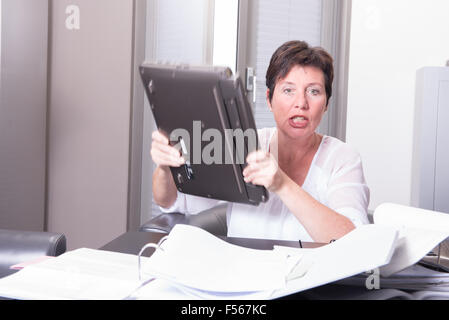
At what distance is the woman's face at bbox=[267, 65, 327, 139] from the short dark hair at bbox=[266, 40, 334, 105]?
0.01 metres

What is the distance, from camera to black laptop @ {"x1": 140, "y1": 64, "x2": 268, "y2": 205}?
783 millimetres

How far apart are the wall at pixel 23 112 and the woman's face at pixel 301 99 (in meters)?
1.49

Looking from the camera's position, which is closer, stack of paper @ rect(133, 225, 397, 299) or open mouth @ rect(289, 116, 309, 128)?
stack of paper @ rect(133, 225, 397, 299)

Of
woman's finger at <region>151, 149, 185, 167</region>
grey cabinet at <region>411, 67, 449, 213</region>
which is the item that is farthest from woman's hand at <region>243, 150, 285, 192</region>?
grey cabinet at <region>411, 67, 449, 213</region>

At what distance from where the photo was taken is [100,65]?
249 cm

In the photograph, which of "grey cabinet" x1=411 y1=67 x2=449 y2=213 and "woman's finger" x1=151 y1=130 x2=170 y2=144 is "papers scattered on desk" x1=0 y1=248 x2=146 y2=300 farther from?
"grey cabinet" x1=411 y1=67 x2=449 y2=213

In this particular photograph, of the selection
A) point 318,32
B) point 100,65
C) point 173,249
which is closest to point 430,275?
point 173,249

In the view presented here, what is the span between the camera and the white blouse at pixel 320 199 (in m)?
1.15

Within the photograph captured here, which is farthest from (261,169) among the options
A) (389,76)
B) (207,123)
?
(389,76)

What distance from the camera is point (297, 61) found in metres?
1.23

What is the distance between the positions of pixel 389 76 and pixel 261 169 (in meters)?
2.87

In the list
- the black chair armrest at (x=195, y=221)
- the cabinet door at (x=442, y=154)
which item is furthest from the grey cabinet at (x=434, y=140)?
the black chair armrest at (x=195, y=221)
